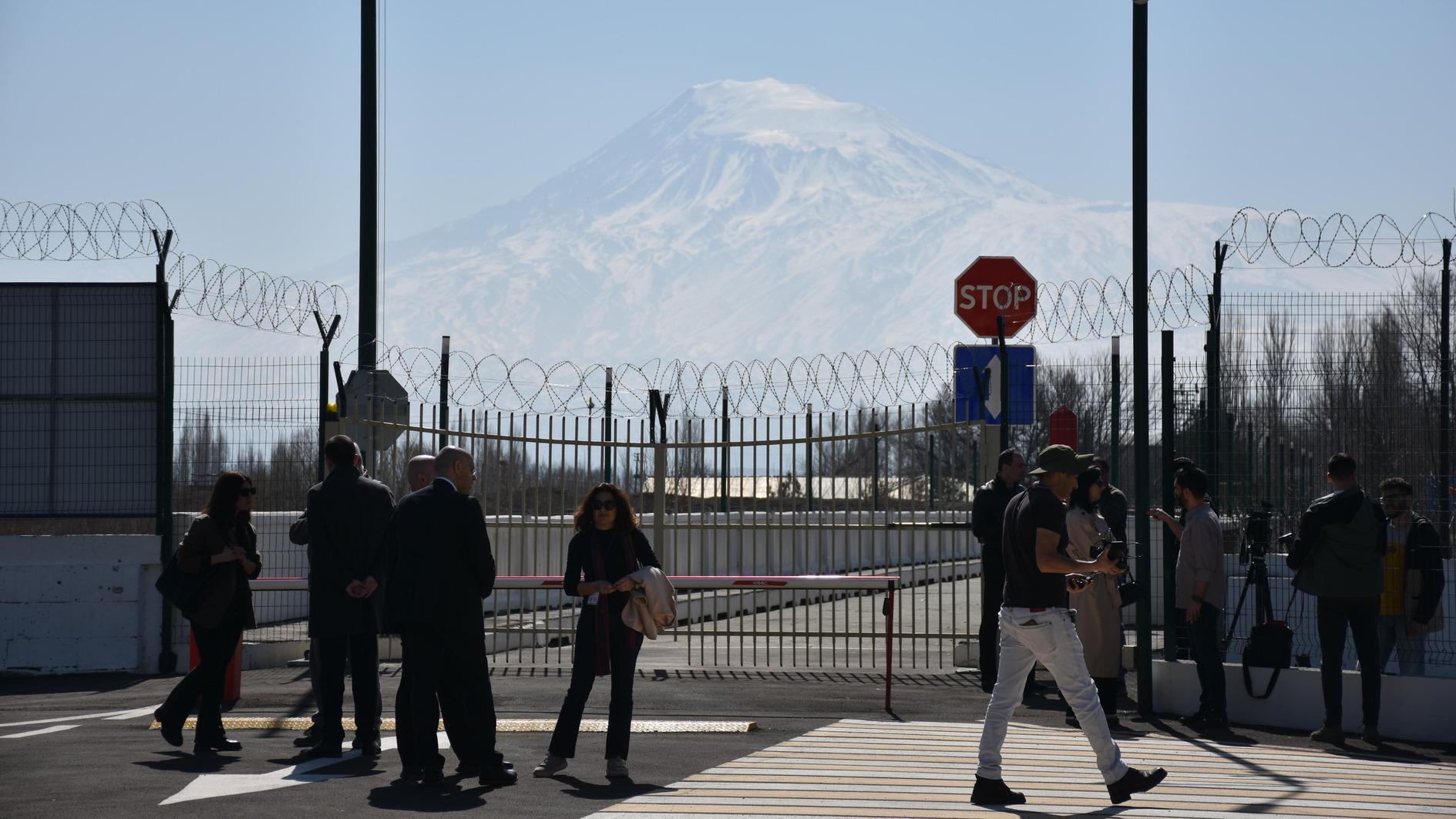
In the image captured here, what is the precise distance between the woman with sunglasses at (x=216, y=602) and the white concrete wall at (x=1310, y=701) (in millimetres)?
6488

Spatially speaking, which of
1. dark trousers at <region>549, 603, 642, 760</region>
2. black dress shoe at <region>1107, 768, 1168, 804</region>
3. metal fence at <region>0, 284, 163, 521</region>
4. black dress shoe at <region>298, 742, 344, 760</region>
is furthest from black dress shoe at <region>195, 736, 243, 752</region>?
metal fence at <region>0, 284, 163, 521</region>

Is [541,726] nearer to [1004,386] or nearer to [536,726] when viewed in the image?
[536,726]

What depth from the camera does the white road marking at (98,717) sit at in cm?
1152

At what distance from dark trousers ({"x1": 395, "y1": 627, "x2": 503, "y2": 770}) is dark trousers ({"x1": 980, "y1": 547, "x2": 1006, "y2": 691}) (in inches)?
207

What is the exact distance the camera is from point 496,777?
9.04 m

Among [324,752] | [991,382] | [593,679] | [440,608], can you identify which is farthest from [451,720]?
[991,382]

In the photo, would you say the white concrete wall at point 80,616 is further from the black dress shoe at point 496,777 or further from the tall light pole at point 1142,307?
the tall light pole at point 1142,307

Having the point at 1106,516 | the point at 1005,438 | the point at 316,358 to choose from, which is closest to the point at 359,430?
the point at 316,358

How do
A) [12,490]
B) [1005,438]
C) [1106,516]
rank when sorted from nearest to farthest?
[1106,516]
[1005,438]
[12,490]

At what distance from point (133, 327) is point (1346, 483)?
10.5 metres

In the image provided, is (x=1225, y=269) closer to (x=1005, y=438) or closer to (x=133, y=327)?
(x=1005, y=438)

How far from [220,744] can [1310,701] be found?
23.8ft

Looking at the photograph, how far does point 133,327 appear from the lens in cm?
1553

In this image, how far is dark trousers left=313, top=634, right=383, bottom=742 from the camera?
9875mm
